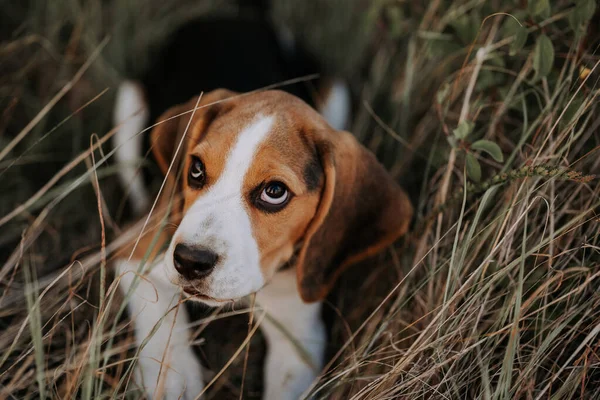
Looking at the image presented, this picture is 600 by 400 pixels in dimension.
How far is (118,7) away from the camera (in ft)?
14.9

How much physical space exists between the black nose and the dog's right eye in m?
0.40

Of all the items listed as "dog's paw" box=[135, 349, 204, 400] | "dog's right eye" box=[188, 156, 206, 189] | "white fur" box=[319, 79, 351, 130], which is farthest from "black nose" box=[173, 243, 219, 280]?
Answer: "white fur" box=[319, 79, 351, 130]

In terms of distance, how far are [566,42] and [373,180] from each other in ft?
4.24

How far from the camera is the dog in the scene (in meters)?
2.20

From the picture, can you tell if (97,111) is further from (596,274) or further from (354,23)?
(596,274)

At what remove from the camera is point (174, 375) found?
8.32 feet

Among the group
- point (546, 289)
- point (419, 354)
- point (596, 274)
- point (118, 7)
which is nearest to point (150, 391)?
point (419, 354)

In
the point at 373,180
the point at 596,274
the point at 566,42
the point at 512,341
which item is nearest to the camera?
A: the point at 512,341

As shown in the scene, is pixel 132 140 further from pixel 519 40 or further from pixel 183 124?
pixel 519 40

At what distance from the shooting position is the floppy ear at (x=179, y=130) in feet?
8.96

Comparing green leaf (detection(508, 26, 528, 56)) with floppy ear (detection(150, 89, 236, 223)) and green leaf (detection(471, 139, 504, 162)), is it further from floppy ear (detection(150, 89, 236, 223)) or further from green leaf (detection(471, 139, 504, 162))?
floppy ear (detection(150, 89, 236, 223))

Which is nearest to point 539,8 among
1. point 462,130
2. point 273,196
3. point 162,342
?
point 462,130

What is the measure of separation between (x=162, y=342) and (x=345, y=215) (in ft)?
3.36

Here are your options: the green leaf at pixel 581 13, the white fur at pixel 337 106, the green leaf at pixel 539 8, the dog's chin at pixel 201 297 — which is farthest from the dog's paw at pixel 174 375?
the green leaf at pixel 581 13
